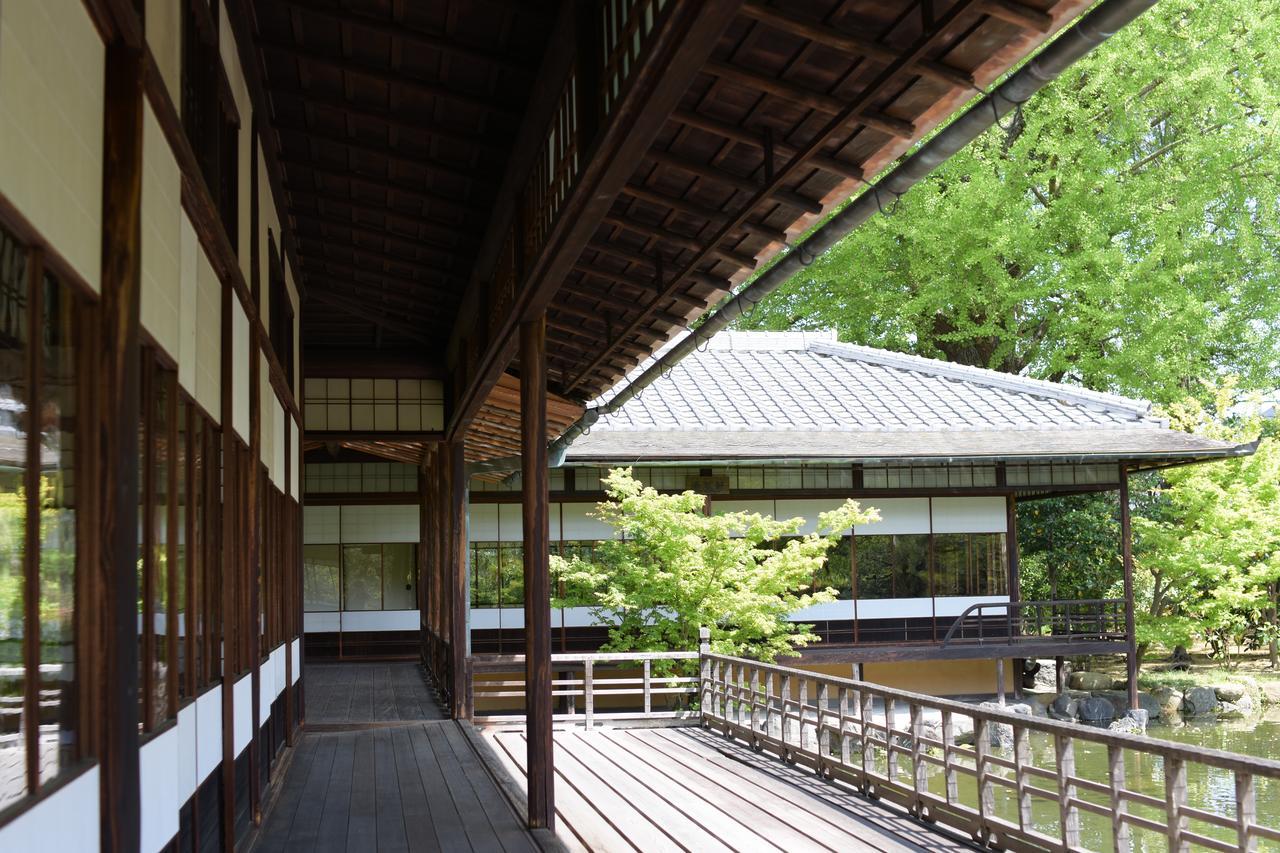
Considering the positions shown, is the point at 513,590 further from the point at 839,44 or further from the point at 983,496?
the point at 839,44

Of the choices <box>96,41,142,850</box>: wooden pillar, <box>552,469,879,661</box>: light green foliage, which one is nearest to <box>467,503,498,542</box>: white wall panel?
<box>552,469,879,661</box>: light green foliage

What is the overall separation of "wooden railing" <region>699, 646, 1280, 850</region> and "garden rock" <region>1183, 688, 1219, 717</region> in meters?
4.79

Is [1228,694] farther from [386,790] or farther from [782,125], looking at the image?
[782,125]

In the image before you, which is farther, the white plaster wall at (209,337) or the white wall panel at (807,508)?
the white wall panel at (807,508)

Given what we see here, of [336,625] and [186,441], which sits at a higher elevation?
[186,441]

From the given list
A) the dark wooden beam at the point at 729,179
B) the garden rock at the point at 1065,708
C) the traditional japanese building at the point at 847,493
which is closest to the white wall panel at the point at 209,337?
the dark wooden beam at the point at 729,179

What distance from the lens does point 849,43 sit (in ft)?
10.6

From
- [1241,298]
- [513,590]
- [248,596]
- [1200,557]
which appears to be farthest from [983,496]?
[248,596]

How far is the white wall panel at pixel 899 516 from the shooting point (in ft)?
53.9

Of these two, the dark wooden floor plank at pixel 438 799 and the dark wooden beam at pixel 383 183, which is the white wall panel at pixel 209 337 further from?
the dark wooden floor plank at pixel 438 799

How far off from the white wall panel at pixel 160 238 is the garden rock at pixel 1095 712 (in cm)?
1439

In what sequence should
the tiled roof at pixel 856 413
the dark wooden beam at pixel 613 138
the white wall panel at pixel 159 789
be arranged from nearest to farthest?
the dark wooden beam at pixel 613 138
the white wall panel at pixel 159 789
the tiled roof at pixel 856 413

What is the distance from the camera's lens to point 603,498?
15.7 m

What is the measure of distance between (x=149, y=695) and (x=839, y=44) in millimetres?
2670
